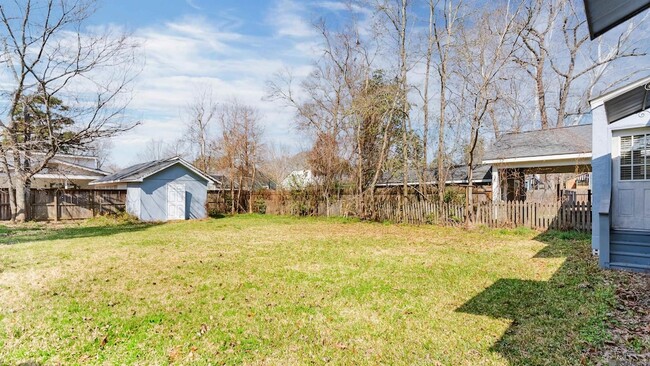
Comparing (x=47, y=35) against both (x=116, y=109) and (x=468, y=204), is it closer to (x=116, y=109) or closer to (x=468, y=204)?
(x=116, y=109)

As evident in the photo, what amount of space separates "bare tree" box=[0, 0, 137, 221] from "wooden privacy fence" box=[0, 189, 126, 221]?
202 inches

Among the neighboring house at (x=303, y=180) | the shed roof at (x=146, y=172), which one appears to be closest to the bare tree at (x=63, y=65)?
the shed roof at (x=146, y=172)

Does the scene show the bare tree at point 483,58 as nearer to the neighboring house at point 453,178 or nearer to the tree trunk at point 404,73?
the tree trunk at point 404,73

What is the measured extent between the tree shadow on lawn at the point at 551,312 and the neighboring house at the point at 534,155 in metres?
7.37

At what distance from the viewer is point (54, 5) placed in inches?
511

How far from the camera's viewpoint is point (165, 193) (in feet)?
61.4

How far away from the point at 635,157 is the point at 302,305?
7.83m

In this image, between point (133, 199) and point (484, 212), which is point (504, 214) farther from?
point (133, 199)

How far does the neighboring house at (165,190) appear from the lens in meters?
18.0

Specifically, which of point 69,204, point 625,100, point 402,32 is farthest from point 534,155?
point 69,204

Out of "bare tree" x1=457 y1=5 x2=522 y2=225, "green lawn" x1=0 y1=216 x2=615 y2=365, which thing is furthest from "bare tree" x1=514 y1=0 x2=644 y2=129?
"green lawn" x1=0 y1=216 x2=615 y2=365

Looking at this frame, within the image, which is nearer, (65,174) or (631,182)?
(631,182)

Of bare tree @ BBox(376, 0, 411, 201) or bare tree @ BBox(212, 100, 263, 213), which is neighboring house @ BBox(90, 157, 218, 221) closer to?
bare tree @ BBox(212, 100, 263, 213)

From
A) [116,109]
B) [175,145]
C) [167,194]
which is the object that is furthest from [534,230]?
[175,145]
